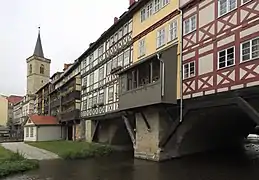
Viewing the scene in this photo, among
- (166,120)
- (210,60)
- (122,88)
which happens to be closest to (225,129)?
(166,120)

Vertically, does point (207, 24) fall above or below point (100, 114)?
above

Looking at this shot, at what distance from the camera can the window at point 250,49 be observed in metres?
13.2

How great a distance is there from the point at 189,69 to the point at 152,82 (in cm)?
243

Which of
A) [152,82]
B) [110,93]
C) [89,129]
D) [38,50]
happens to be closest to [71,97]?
[89,129]

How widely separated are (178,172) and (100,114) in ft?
52.2

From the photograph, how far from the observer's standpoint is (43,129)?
45000 millimetres

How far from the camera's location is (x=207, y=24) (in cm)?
1634

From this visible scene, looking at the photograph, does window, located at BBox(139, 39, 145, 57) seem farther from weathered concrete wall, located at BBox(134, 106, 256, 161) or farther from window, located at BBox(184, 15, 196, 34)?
window, located at BBox(184, 15, 196, 34)

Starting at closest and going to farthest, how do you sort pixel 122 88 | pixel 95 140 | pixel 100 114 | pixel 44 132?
pixel 122 88 → pixel 100 114 → pixel 95 140 → pixel 44 132

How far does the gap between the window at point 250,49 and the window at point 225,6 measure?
2.03 meters

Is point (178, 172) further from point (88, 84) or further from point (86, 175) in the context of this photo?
point (88, 84)

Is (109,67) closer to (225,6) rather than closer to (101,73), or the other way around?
(101,73)

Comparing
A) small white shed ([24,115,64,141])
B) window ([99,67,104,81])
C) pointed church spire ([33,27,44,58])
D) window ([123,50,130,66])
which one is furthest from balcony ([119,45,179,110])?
pointed church spire ([33,27,44,58])

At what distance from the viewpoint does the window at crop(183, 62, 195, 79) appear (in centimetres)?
1741
